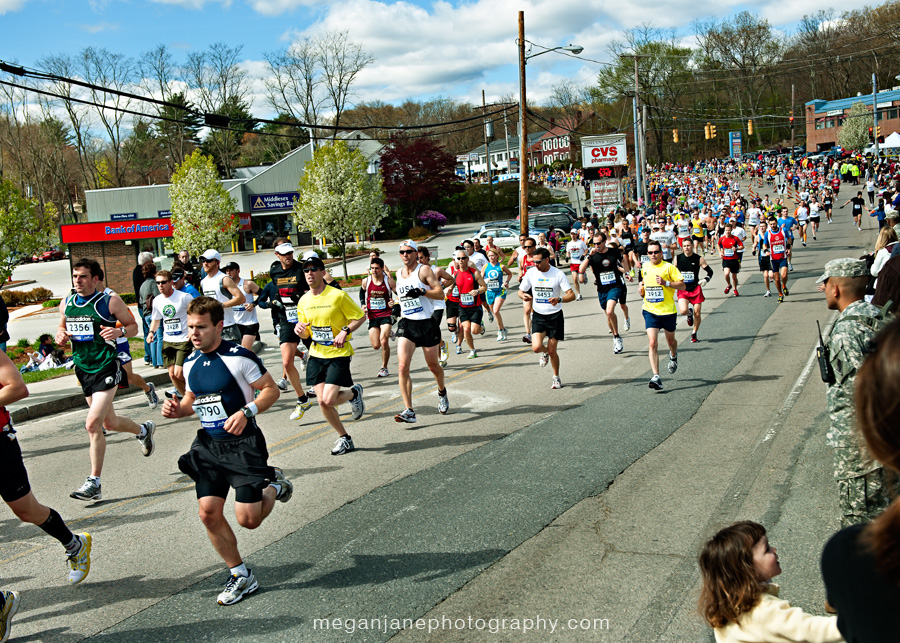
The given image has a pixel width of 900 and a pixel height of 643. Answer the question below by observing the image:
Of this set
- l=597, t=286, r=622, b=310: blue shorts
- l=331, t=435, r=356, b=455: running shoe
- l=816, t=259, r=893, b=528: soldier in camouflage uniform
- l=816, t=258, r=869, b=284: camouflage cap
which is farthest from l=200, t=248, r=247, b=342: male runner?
l=816, t=259, r=893, b=528: soldier in camouflage uniform

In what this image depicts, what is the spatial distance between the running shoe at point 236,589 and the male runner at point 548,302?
642cm

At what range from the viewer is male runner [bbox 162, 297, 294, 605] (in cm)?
479

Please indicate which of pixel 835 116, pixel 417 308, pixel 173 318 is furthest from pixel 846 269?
pixel 835 116

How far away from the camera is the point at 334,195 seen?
4116cm

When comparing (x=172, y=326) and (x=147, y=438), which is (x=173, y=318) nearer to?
(x=172, y=326)

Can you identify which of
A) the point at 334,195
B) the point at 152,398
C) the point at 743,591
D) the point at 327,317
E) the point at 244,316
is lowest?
the point at 152,398

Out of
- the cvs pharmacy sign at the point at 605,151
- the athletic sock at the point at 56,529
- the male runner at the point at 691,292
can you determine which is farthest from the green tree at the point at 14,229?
the athletic sock at the point at 56,529

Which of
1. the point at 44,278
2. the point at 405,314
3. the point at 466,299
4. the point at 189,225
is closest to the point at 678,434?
the point at 405,314

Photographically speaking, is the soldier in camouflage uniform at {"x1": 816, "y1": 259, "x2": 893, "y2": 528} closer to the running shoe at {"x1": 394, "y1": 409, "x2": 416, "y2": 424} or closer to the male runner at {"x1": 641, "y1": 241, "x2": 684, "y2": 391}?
the running shoe at {"x1": 394, "y1": 409, "x2": 416, "y2": 424}

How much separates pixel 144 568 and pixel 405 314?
15.0ft

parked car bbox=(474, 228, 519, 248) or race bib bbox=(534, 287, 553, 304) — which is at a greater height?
parked car bbox=(474, 228, 519, 248)

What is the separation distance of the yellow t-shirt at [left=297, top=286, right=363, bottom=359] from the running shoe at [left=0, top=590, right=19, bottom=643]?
3.89m

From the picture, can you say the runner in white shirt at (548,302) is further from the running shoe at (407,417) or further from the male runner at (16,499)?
the male runner at (16,499)

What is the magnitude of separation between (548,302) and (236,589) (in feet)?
22.4
